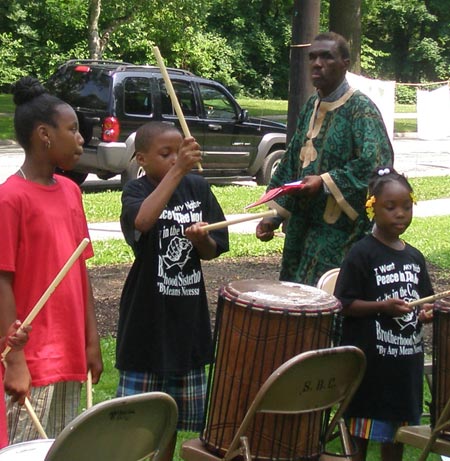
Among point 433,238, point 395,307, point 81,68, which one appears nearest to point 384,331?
point 395,307

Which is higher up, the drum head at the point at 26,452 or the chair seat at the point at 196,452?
the drum head at the point at 26,452

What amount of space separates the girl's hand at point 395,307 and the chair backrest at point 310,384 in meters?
0.52

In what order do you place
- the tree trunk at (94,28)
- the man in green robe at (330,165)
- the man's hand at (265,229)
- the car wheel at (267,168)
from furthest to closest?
1. the tree trunk at (94,28)
2. the car wheel at (267,168)
3. the man's hand at (265,229)
4. the man in green robe at (330,165)

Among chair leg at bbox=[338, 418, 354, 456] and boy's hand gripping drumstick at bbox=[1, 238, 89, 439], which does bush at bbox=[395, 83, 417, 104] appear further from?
boy's hand gripping drumstick at bbox=[1, 238, 89, 439]

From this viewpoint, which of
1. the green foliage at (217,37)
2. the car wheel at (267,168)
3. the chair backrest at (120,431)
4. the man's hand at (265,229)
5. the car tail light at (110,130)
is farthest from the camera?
the green foliage at (217,37)

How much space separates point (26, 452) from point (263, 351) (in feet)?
3.71

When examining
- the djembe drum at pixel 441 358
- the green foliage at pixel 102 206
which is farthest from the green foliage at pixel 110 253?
the djembe drum at pixel 441 358

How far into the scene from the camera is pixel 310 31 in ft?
30.2

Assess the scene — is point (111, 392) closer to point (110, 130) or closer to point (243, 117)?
point (110, 130)

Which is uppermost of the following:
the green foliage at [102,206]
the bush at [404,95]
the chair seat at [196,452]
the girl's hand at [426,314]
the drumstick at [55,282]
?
the drumstick at [55,282]

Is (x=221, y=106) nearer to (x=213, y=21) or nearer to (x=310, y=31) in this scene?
(x=310, y=31)

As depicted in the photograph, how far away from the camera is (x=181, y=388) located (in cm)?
420

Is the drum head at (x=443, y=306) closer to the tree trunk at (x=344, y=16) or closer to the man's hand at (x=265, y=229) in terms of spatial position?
the man's hand at (x=265, y=229)

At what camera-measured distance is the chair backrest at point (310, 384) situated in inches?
129
